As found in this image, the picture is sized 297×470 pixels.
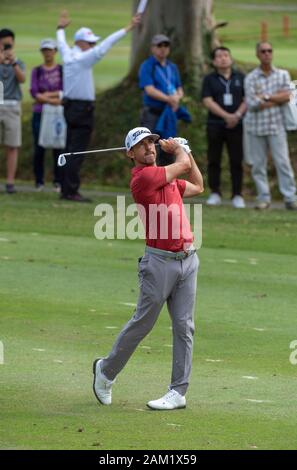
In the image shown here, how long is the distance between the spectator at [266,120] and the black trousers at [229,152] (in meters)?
0.17

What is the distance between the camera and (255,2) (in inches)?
2931

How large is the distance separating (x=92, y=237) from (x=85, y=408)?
26.8ft

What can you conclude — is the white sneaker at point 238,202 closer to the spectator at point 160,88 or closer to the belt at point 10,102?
the spectator at point 160,88

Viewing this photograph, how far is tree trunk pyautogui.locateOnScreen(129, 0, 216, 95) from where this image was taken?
81.9 feet

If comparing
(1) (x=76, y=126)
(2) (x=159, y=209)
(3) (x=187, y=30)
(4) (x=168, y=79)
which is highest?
(3) (x=187, y=30)

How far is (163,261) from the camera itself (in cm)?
913

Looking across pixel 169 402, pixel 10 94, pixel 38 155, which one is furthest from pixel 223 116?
pixel 169 402

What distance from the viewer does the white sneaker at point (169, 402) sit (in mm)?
9039

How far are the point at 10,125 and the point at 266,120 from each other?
149 inches

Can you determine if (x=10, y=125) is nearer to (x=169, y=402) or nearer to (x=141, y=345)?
(x=141, y=345)

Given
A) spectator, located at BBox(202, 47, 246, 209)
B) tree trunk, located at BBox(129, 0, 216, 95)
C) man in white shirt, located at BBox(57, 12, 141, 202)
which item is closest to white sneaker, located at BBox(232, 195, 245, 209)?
spectator, located at BBox(202, 47, 246, 209)

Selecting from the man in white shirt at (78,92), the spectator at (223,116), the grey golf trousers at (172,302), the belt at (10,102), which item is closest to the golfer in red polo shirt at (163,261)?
the grey golf trousers at (172,302)

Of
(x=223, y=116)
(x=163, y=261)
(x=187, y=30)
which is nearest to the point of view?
(x=163, y=261)

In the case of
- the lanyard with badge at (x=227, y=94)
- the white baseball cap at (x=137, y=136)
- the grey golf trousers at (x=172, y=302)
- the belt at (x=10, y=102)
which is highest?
the lanyard with badge at (x=227, y=94)
